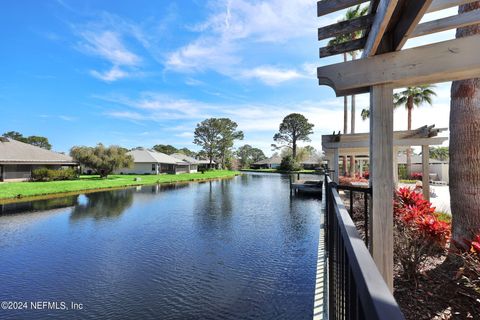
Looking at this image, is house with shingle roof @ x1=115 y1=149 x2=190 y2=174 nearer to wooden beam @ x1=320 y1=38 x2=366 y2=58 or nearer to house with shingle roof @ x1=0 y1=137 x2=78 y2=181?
house with shingle roof @ x1=0 y1=137 x2=78 y2=181

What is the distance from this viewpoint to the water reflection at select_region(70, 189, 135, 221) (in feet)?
41.2

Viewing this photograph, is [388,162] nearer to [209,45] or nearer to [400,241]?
[400,241]

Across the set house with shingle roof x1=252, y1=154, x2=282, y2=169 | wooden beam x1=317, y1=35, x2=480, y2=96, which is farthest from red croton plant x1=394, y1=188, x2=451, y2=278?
house with shingle roof x1=252, y1=154, x2=282, y2=169

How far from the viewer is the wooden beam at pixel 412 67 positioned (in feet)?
5.81

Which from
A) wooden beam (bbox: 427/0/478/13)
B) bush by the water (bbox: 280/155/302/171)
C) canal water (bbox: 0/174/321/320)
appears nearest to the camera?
wooden beam (bbox: 427/0/478/13)

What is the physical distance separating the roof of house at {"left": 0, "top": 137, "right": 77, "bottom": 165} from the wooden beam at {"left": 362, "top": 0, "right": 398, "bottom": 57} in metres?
28.3

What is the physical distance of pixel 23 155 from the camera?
24719 mm

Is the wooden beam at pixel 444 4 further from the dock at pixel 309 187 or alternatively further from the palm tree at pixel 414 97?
the palm tree at pixel 414 97

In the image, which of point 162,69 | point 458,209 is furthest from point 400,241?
point 162,69

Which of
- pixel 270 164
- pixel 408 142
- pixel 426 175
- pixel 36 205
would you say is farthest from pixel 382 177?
pixel 270 164

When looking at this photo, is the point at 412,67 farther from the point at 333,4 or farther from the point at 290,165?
the point at 290,165

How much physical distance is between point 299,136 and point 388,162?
5630cm

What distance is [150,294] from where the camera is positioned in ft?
18.0

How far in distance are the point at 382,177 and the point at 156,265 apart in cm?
644
